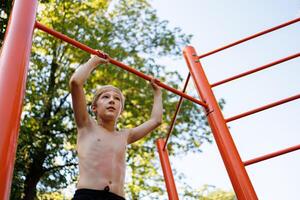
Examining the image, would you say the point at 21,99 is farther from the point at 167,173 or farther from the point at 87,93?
the point at 87,93

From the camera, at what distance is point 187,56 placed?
2.35 m

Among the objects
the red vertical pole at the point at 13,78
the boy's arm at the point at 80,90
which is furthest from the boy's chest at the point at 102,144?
the red vertical pole at the point at 13,78

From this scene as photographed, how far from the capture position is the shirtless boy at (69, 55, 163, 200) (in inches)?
63.7

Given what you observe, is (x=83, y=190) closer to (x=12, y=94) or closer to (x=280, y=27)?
(x=12, y=94)

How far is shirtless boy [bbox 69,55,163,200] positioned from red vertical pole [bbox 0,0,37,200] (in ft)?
1.49

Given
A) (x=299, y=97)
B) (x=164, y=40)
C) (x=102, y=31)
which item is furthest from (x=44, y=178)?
(x=299, y=97)

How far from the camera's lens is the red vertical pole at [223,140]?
1.56 meters

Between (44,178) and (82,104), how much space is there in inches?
231

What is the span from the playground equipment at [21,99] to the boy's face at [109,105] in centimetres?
27

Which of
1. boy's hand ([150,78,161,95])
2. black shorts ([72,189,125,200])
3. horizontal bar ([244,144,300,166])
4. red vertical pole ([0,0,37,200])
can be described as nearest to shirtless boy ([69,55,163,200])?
black shorts ([72,189,125,200])

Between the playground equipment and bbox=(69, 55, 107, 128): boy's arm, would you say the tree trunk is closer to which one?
the playground equipment

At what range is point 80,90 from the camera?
1.75 metres

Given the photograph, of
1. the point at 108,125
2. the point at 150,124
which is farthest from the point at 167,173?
the point at 108,125

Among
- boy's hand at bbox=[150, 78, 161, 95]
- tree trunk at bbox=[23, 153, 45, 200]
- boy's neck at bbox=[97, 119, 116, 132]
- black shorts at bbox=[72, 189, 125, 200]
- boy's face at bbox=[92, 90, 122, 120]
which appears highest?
tree trunk at bbox=[23, 153, 45, 200]
